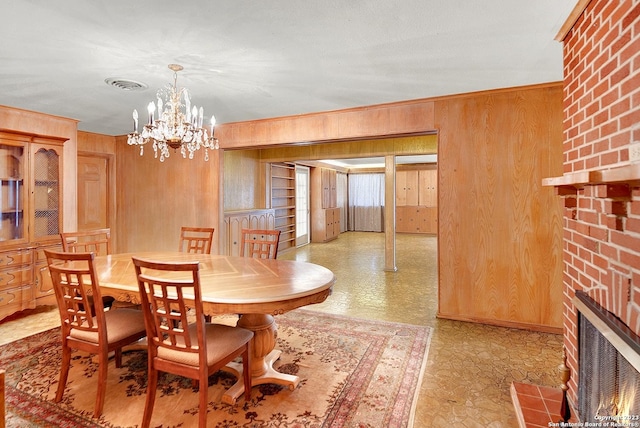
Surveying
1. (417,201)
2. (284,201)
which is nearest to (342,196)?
(417,201)

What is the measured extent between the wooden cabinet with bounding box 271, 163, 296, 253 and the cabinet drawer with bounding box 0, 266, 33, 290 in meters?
4.22

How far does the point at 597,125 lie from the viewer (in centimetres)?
154

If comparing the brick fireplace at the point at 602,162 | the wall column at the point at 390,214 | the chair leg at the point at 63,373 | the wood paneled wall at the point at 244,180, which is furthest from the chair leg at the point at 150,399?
the wall column at the point at 390,214

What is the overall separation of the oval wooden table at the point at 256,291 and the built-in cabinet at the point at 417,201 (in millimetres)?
8427

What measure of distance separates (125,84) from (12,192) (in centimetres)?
189

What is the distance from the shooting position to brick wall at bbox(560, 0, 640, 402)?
4.01 feet

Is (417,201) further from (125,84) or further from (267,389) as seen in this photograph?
(267,389)

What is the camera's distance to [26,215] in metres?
3.60

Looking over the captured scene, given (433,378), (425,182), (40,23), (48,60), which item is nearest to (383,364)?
(433,378)

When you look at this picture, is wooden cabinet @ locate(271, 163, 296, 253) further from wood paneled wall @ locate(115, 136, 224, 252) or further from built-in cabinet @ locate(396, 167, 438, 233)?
built-in cabinet @ locate(396, 167, 438, 233)

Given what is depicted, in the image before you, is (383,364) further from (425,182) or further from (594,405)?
(425,182)

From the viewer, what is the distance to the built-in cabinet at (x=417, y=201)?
10297 mm


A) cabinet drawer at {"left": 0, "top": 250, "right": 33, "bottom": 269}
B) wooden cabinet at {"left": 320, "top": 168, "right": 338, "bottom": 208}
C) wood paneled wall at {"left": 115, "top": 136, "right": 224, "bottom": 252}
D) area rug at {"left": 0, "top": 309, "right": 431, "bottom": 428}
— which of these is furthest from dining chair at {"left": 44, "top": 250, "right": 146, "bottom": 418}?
wooden cabinet at {"left": 320, "top": 168, "right": 338, "bottom": 208}

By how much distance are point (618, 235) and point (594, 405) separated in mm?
750
